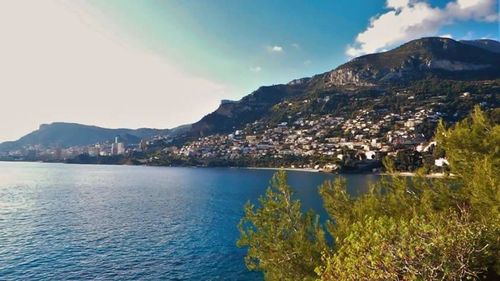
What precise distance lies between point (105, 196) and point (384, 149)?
98881mm

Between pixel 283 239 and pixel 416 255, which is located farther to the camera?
pixel 283 239

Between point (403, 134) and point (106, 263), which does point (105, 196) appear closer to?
point (106, 263)

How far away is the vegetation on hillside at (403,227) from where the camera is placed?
7.85 m

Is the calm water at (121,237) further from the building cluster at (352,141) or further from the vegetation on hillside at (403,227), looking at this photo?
the building cluster at (352,141)

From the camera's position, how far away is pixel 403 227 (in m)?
8.56

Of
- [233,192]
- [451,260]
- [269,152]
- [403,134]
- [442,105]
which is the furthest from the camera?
[269,152]

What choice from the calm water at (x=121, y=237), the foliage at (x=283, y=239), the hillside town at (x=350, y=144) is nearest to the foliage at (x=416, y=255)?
the foliage at (x=283, y=239)

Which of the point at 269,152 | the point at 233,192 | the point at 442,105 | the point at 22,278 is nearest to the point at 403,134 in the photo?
the point at 442,105

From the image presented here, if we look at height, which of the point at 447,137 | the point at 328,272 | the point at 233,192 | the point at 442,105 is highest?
the point at 442,105

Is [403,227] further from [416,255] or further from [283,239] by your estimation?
[283,239]

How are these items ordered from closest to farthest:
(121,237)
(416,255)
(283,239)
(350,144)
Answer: (416,255), (283,239), (121,237), (350,144)

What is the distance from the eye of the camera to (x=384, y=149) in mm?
132375

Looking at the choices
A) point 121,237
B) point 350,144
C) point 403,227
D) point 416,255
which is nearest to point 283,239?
point 403,227

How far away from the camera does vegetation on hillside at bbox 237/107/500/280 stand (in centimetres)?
785
